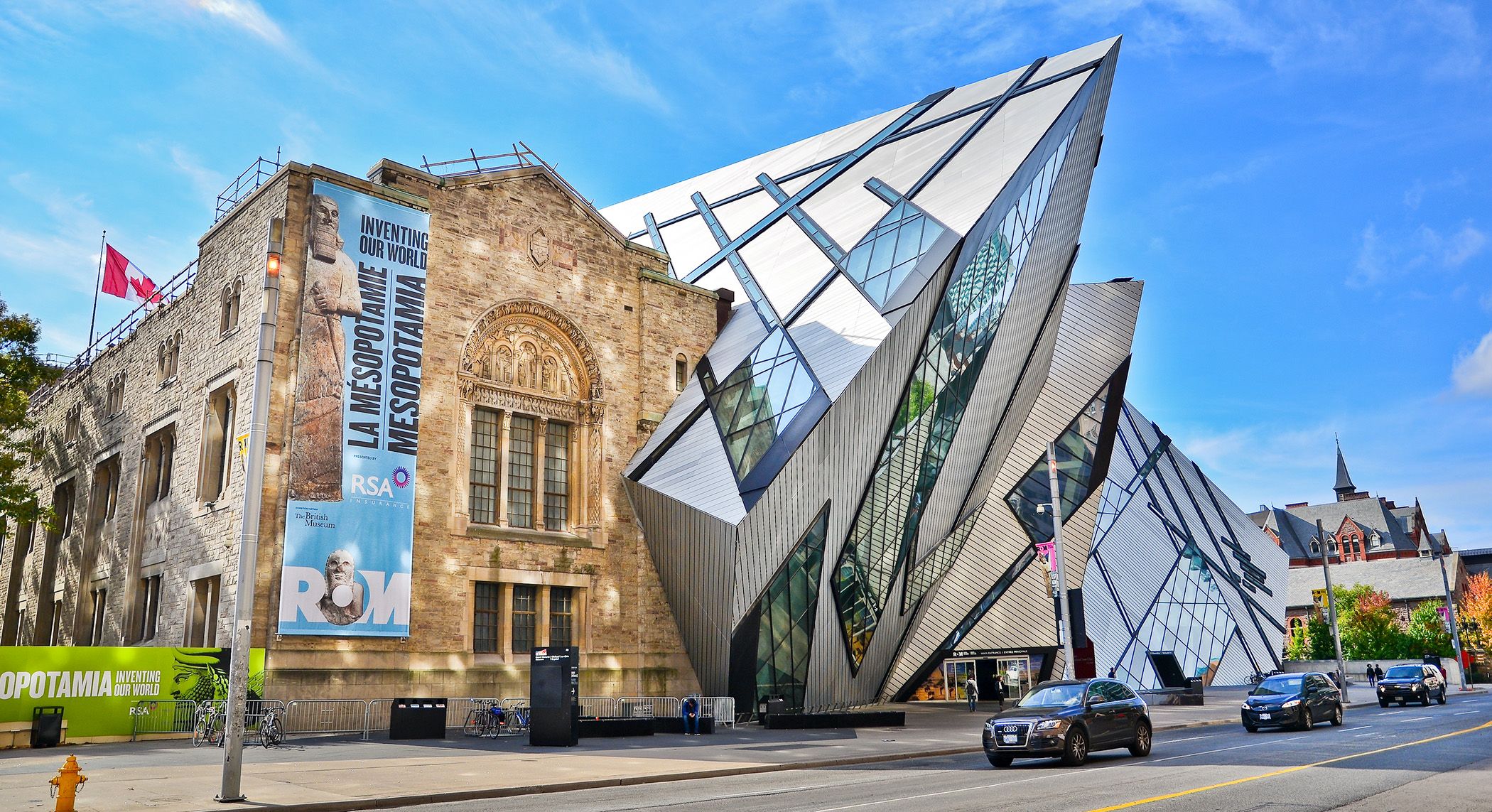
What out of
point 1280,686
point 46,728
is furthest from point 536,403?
point 1280,686

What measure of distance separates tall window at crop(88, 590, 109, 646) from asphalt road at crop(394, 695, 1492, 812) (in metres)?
29.1

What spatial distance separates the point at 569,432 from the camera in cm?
3453

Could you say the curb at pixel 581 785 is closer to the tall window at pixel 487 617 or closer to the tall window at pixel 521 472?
the tall window at pixel 487 617

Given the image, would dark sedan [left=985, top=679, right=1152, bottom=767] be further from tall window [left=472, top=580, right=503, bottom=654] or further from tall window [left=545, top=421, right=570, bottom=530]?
tall window [left=545, top=421, right=570, bottom=530]

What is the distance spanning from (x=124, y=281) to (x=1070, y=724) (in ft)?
114

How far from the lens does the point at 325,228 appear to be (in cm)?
2900

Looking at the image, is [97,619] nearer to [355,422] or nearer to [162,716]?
[162,716]

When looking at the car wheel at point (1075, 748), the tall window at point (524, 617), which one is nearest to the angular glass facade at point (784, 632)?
the tall window at point (524, 617)

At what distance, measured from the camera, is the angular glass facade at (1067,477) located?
143ft

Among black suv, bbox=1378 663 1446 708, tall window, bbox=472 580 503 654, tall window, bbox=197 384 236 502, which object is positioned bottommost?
black suv, bbox=1378 663 1446 708

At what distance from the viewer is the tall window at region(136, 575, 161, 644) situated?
32719 mm

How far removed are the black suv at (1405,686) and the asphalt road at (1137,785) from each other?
20.5 meters

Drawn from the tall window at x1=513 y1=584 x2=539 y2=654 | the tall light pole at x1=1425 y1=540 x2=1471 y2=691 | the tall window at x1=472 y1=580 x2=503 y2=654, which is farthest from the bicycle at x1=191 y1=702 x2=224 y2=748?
the tall light pole at x1=1425 y1=540 x2=1471 y2=691

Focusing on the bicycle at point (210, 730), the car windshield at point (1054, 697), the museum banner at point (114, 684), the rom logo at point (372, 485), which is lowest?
the bicycle at point (210, 730)
